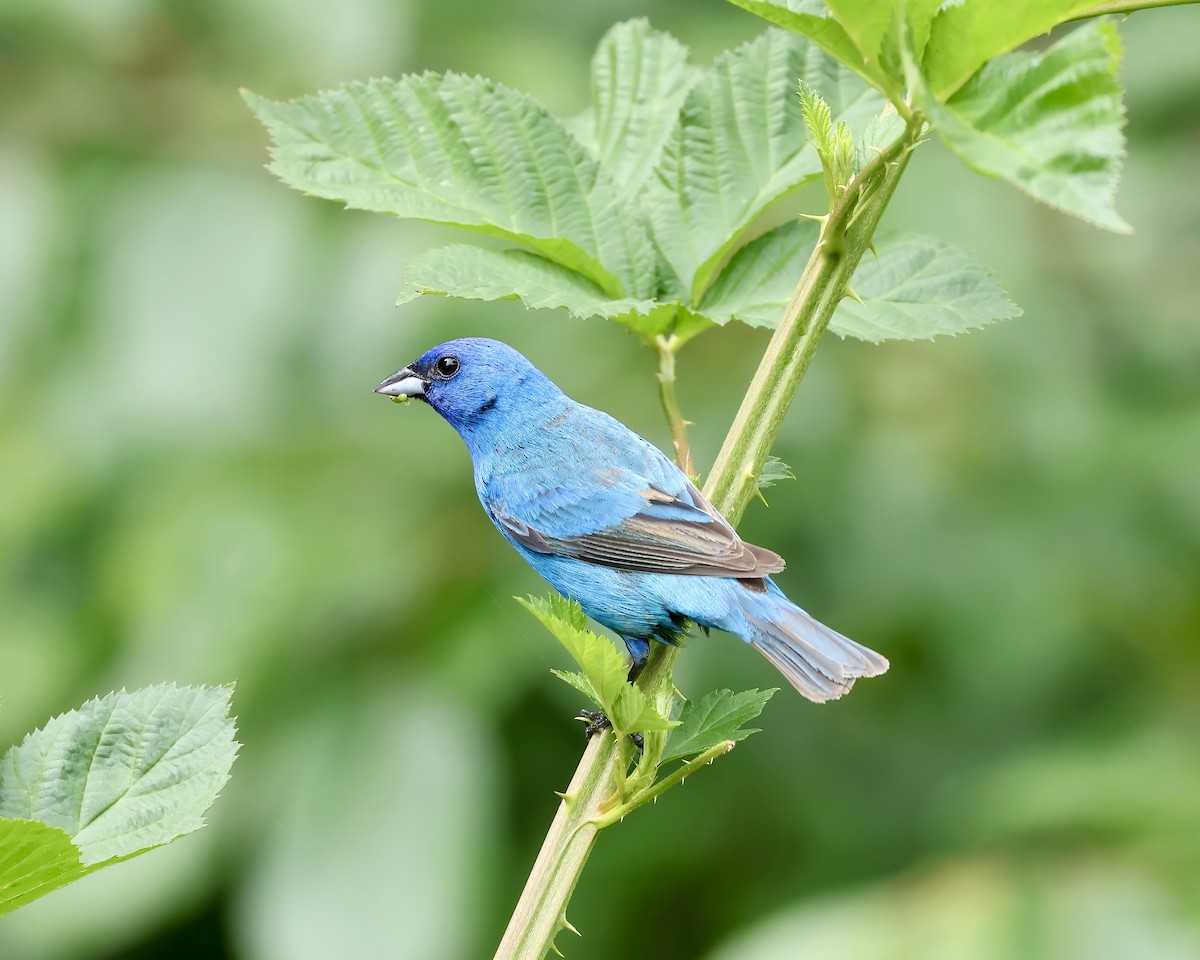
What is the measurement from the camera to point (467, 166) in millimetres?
2201

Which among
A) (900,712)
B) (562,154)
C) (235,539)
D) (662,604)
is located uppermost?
(562,154)

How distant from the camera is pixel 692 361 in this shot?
4684mm

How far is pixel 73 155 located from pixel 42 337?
512 millimetres

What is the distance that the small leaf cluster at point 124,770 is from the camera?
151 centimetres

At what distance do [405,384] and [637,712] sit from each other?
1514mm

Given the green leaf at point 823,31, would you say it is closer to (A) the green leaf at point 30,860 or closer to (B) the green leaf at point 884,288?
(B) the green leaf at point 884,288

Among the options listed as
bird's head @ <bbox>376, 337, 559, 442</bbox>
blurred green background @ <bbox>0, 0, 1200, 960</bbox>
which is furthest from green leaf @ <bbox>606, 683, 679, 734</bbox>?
blurred green background @ <bbox>0, 0, 1200, 960</bbox>

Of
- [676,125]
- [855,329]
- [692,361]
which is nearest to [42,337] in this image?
[692,361]

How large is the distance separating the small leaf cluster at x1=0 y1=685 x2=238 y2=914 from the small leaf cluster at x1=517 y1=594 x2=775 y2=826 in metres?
0.40

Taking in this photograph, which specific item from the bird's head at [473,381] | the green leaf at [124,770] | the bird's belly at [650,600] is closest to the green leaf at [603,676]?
the green leaf at [124,770]

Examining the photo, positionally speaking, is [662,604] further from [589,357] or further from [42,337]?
[42,337]

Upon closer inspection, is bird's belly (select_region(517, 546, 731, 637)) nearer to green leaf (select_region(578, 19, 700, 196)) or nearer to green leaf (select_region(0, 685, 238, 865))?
green leaf (select_region(578, 19, 700, 196))

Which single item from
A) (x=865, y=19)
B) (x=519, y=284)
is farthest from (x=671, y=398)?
(x=865, y=19)

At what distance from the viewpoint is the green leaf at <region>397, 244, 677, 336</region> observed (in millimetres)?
1937
